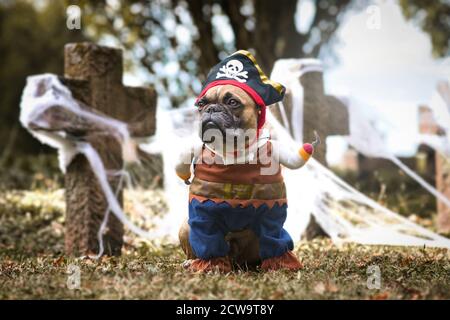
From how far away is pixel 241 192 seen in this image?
395 cm

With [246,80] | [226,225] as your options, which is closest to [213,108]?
[246,80]

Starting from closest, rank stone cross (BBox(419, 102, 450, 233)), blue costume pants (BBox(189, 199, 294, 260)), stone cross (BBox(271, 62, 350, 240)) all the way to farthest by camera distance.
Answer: blue costume pants (BBox(189, 199, 294, 260))
stone cross (BBox(271, 62, 350, 240))
stone cross (BBox(419, 102, 450, 233))

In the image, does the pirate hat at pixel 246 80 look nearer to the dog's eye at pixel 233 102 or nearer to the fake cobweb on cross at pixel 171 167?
the dog's eye at pixel 233 102

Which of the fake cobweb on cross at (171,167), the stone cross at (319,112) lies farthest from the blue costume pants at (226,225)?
the stone cross at (319,112)

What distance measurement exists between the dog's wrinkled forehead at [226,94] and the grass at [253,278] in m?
1.02

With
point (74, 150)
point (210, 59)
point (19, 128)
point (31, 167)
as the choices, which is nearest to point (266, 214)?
point (74, 150)

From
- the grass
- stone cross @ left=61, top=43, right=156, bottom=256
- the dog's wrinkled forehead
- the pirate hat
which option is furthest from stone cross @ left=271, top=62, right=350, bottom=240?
the dog's wrinkled forehead

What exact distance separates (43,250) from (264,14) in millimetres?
6020

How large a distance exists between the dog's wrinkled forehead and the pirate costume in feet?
0.11

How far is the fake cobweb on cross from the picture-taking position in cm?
554

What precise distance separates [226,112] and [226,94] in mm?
121

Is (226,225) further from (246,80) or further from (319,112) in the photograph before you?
(319,112)

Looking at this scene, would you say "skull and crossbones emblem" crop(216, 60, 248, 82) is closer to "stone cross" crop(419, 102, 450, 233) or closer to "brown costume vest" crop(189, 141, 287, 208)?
"brown costume vest" crop(189, 141, 287, 208)

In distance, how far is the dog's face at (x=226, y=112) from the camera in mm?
3828
